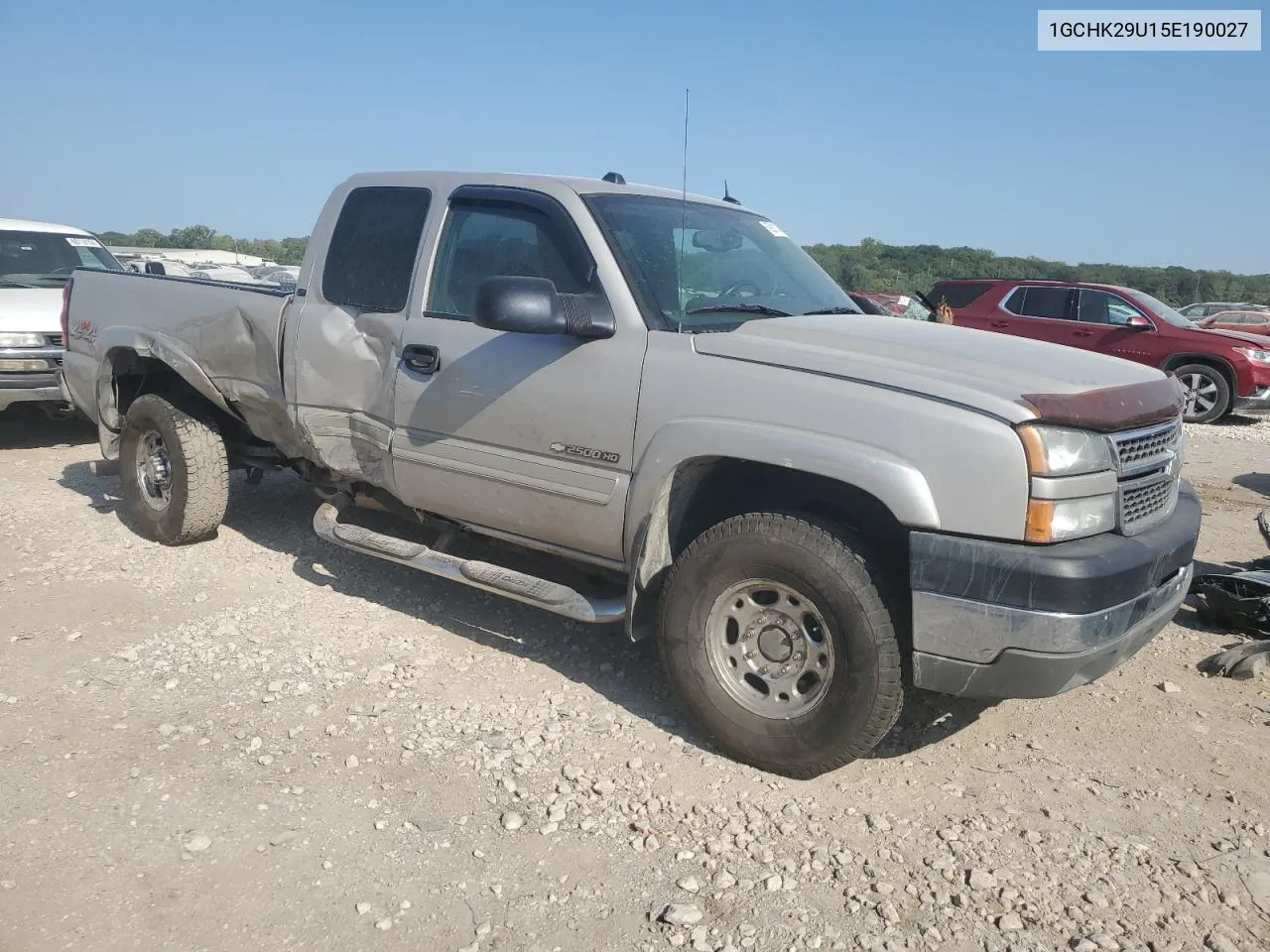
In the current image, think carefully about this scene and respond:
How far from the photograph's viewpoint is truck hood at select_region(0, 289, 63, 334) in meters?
8.13

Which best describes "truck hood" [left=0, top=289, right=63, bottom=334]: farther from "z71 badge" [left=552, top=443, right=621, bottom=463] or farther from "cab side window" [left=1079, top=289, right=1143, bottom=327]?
"cab side window" [left=1079, top=289, right=1143, bottom=327]

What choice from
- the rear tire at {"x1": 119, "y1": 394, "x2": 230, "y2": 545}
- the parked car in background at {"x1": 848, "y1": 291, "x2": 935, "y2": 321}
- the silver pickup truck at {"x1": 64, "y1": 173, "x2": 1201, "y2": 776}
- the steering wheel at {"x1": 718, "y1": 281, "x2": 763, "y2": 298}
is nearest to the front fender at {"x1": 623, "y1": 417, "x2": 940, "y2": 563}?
the silver pickup truck at {"x1": 64, "y1": 173, "x2": 1201, "y2": 776}

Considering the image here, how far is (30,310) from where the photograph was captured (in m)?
8.27

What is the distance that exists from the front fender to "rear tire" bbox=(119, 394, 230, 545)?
297 centimetres

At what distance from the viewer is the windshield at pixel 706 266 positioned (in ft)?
12.3

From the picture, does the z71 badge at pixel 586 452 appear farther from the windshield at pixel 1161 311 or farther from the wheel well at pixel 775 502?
the windshield at pixel 1161 311

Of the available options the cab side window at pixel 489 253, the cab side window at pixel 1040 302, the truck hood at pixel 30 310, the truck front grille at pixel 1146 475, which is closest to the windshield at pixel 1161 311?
the cab side window at pixel 1040 302

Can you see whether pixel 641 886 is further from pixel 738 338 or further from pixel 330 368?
pixel 330 368

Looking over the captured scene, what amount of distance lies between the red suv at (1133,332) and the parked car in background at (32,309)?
33.6ft

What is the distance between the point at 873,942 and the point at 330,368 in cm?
326

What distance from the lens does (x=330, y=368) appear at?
4.54m

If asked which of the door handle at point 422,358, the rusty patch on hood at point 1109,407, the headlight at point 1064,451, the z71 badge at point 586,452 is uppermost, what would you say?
the door handle at point 422,358

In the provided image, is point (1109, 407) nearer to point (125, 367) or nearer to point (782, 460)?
point (782, 460)

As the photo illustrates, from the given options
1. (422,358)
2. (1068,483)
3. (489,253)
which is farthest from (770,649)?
(489,253)
